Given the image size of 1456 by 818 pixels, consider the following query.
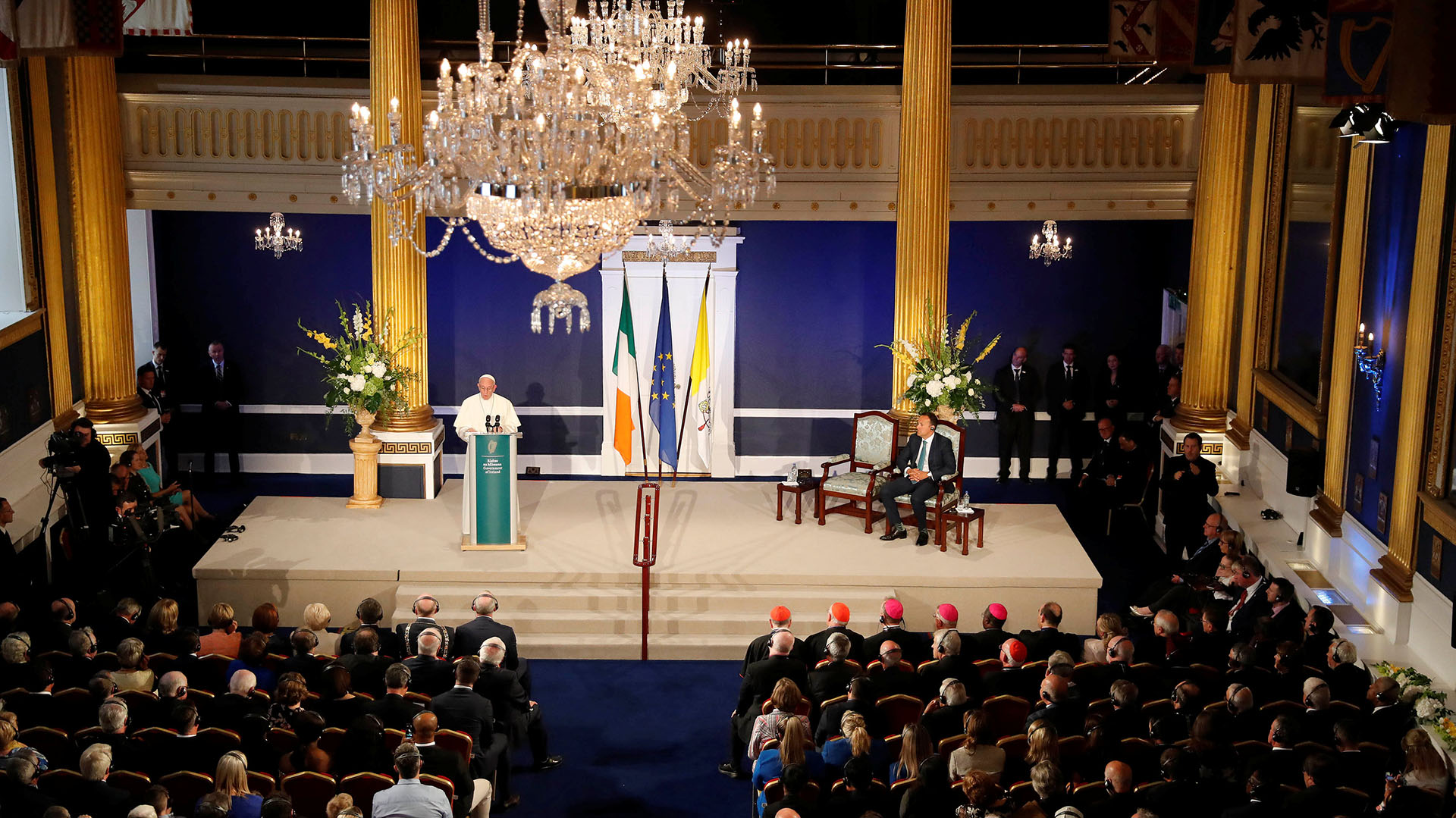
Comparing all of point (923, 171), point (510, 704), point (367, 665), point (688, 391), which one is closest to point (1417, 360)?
point (923, 171)

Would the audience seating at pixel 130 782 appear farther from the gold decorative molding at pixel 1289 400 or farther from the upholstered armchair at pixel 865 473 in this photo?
the gold decorative molding at pixel 1289 400

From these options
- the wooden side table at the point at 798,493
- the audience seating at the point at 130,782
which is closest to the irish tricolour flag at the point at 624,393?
the wooden side table at the point at 798,493

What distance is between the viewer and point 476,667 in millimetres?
8227

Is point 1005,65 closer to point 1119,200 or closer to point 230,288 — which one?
point 1119,200

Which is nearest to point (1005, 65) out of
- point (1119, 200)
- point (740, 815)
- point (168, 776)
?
point (1119, 200)

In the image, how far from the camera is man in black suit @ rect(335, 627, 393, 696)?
853cm

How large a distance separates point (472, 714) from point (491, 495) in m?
3.98

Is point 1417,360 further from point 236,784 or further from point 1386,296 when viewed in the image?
point 236,784

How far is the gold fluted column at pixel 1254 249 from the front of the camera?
1305 cm

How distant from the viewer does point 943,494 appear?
12266mm

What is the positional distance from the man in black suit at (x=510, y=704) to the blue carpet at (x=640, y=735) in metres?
0.16

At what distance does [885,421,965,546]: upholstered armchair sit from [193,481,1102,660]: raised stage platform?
246 millimetres

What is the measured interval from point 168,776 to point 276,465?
891cm

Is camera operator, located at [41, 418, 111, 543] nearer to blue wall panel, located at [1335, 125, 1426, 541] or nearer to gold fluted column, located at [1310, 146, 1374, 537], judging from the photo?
gold fluted column, located at [1310, 146, 1374, 537]
